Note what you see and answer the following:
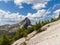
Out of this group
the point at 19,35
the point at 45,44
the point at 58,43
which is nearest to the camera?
the point at 58,43

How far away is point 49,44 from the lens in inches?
992

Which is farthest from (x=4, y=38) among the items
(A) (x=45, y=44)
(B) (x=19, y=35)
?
(A) (x=45, y=44)

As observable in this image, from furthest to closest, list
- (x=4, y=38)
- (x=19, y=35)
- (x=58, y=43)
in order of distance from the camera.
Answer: (x=4, y=38)
(x=19, y=35)
(x=58, y=43)

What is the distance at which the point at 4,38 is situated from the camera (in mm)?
59969

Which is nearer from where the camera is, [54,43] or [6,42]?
[54,43]

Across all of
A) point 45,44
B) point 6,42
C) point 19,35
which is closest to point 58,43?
point 45,44

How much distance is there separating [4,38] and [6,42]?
86.7 inches

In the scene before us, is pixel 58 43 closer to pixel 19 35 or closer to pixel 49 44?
pixel 49 44

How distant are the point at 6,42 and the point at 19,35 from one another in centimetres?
624

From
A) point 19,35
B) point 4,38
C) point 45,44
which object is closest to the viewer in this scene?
point 45,44

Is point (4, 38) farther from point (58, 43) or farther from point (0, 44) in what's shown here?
point (58, 43)

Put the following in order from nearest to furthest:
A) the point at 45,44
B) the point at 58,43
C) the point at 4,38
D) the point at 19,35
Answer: the point at 58,43 < the point at 45,44 < the point at 19,35 < the point at 4,38

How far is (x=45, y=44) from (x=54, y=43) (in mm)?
1677

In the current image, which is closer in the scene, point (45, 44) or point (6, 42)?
point (45, 44)
